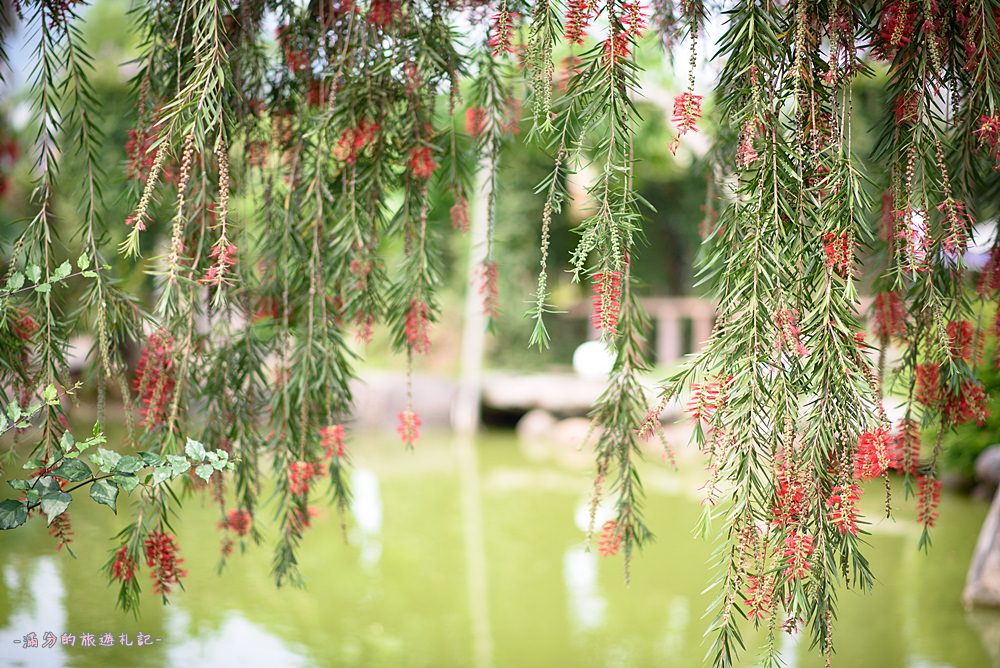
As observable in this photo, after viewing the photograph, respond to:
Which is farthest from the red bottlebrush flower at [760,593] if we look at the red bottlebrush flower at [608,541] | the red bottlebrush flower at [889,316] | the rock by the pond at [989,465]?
the rock by the pond at [989,465]

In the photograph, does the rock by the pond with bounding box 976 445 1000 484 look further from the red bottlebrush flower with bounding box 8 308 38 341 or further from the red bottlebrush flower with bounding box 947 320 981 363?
the red bottlebrush flower with bounding box 8 308 38 341

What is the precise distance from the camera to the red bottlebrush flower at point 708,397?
1228 mm

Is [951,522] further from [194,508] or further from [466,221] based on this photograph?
[194,508]

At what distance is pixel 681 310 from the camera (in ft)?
28.2

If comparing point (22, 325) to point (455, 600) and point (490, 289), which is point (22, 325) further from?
point (455, 600)

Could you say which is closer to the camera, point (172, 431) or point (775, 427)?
point (775, 427)

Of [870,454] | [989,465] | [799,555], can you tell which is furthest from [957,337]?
[989,465]

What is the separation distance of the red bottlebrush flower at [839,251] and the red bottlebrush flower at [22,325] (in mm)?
1420

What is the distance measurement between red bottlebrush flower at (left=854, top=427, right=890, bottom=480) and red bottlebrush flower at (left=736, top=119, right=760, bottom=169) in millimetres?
441

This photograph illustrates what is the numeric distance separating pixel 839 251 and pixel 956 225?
19 centimetres

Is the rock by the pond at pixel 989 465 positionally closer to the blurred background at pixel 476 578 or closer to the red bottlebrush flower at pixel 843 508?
the blurred background at pixel 476 578

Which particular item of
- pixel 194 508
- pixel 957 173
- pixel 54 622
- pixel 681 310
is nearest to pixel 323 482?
pixel 194 508

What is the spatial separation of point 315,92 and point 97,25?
33.2 feet

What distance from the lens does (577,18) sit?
135 cm
